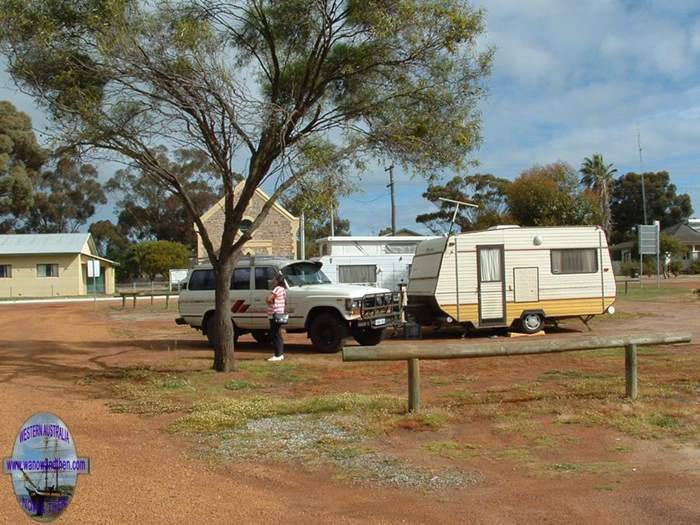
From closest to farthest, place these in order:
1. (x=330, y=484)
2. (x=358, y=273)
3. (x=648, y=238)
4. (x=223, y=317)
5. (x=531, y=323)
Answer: (x=330, y=484) → (x=223, y=317) → (x=531, y=323) → (x=358, y=273) → (x=648, y=238)

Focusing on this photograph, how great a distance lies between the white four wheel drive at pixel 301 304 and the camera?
1445 cm

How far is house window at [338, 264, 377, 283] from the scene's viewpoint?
86.3ft

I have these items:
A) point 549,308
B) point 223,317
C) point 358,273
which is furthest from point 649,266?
point 223,317

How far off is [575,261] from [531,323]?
1.92m

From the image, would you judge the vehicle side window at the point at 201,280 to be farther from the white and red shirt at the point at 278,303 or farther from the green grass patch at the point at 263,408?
the green grass patch at the point at 263,408

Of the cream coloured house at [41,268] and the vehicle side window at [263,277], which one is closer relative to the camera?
the vehicle side window at [263,277]

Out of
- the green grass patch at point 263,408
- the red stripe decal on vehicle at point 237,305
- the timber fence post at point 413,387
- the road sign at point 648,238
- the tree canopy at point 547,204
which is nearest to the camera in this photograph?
the green grass patch at point 263,408

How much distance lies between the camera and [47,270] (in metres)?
52.2

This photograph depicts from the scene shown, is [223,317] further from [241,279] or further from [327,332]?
[241,279]

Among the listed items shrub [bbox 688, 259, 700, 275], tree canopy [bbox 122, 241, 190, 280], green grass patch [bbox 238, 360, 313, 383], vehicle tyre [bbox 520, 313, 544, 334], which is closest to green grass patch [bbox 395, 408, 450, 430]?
green grass patch [bbox 238, 360, 313, 383]

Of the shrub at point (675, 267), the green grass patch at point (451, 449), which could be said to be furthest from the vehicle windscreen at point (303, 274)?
the shrub at point (675, 267)

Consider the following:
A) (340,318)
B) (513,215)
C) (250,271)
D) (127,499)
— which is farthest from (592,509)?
(513,215)

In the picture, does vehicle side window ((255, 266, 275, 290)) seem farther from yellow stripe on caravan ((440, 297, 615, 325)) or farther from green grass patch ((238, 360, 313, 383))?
yellow stripe on caravan ((440, 297, 615, 325))

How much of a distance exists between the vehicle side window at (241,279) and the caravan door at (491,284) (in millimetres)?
5480
